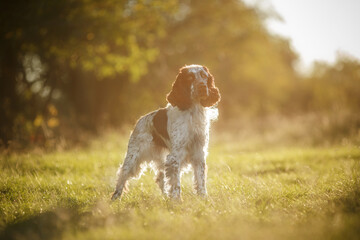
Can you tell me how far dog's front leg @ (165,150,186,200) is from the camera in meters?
4.57

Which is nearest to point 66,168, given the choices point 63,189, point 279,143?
point 63,189

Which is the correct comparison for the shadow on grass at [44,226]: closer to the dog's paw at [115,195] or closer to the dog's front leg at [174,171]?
the dog's paw at [115,195]

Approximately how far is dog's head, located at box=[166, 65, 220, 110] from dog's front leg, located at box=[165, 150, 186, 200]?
701 millimetres

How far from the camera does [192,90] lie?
484 centimetres

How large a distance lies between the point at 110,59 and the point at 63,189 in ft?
27.6

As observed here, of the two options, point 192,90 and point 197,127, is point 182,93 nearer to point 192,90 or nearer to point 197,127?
point 192,90

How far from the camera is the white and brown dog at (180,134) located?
4.72 meters

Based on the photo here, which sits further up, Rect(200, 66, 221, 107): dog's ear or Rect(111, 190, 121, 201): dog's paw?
Rect(200, 66, 221, 107): dog's ear

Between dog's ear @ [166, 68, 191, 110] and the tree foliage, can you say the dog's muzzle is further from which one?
the tree foliage

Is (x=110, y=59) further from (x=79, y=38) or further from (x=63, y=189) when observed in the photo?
(x=63, y=189)

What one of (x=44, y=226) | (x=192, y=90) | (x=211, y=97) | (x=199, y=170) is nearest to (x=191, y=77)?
(x=192, y=90)

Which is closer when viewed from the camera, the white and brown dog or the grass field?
the grass field

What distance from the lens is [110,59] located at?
41.7ft

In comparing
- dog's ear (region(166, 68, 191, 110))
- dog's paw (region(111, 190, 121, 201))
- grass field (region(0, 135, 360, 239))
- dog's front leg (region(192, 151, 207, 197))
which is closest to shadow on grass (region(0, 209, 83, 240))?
grass field (region(0, 135, 360, 239))
